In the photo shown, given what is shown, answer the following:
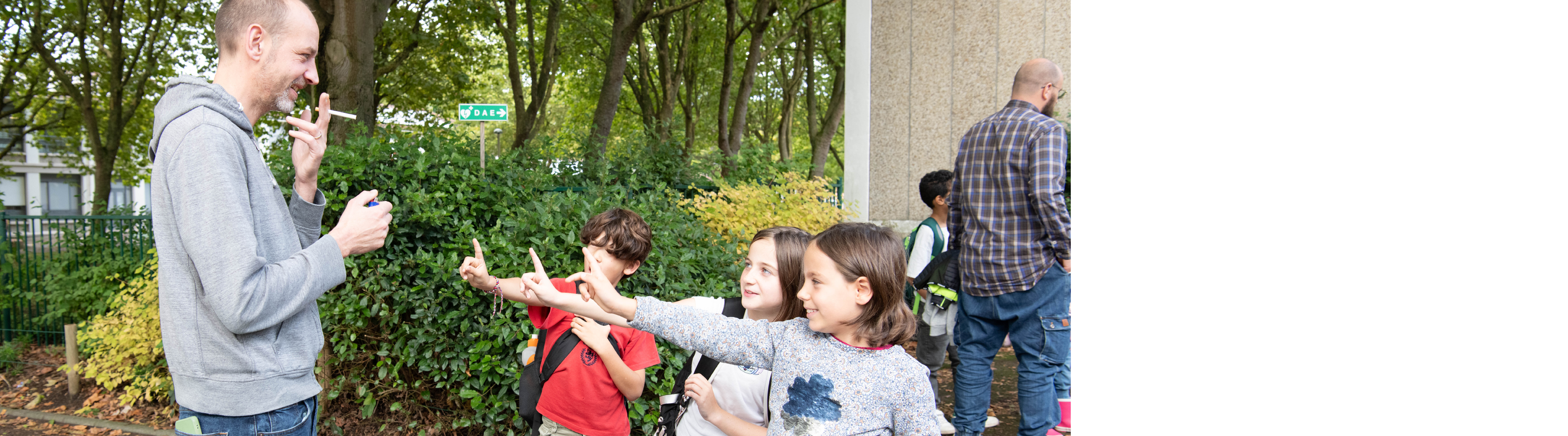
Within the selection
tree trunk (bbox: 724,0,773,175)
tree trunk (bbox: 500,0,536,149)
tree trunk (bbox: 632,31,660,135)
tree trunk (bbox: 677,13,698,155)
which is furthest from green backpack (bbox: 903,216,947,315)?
tree trunk (bbox: 632,31,660,135)

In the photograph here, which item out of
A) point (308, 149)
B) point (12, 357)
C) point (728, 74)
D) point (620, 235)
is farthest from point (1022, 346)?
point (728, 74)

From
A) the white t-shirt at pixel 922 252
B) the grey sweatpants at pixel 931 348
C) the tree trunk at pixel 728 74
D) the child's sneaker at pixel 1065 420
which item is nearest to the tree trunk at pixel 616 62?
the tree trunk at pixel 728 74

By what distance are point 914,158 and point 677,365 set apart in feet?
14.1

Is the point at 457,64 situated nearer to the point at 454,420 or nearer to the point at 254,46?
the point at 454,420

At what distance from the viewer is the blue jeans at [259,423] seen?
172 centimetres

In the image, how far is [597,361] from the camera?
8.44 ft

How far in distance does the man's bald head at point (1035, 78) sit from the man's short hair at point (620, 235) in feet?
6.35

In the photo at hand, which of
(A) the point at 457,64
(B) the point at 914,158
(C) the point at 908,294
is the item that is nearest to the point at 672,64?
(A) the point at 457,64

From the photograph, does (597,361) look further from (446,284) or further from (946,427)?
(946,427)

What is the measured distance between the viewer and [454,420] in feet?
12.9

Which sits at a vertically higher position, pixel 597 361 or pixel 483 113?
pixel 483 113

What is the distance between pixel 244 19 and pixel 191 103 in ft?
0.68

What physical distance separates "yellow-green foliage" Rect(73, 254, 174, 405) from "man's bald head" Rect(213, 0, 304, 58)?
4.11 m

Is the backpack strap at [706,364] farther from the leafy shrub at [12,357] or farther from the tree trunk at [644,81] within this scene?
the tree trunk at [644,81]
